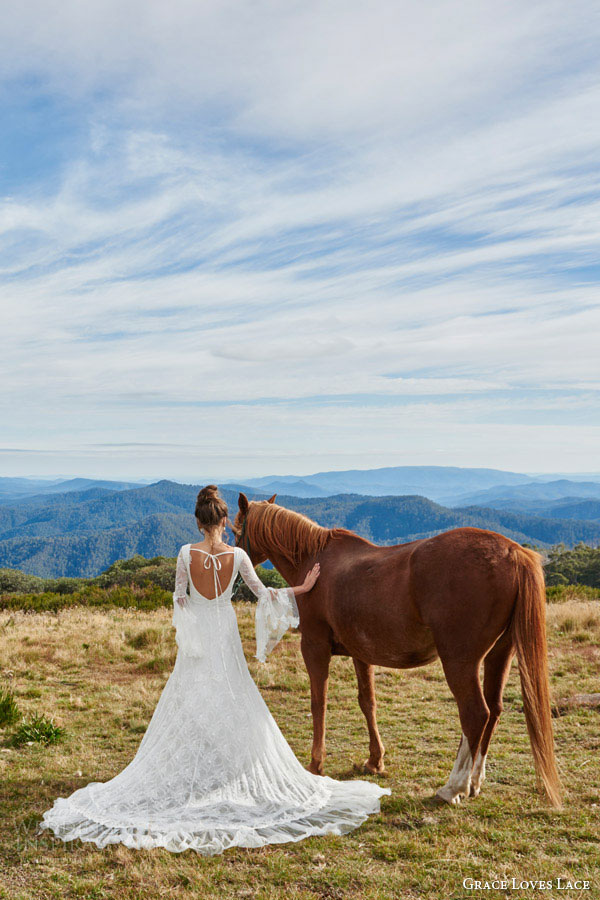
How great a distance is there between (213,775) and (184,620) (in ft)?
3.85

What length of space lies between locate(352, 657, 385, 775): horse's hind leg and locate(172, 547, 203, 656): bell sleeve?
1.58 m

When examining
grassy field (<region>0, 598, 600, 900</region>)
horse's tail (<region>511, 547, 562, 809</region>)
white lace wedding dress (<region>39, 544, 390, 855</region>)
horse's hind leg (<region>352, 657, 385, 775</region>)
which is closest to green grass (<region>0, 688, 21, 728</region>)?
grassy field (<region>0, 598, 600, 900</region>)

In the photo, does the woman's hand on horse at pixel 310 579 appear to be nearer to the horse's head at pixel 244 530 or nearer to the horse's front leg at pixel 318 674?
the horse's front leg at pixel 318 674

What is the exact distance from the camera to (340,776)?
5191 millimetres

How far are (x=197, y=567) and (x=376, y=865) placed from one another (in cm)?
238

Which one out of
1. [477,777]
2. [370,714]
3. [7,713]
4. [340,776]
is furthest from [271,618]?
[7,713]

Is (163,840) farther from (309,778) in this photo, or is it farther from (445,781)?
(445,781)

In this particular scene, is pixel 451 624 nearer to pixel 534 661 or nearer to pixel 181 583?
pixel 534 661

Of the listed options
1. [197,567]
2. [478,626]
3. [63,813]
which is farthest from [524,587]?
[63,813]

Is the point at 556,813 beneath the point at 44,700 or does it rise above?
above

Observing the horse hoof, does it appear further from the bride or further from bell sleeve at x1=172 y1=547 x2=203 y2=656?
bell sleeve at x1=172 y1=547 x2=203 y2=656

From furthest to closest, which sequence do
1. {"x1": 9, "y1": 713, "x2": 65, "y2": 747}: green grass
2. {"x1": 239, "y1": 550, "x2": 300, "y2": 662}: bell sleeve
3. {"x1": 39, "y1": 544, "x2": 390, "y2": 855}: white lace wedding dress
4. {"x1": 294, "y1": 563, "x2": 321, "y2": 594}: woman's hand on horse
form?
{"x1": 9, "y1": 713, "x2": 65, "y2": 747}: green grass
{"x1": 294, "y1": 563, "x2": 321, "y2": 594}: woman's hand on horse
{"x1": 239, "y1": 550, "x2": 300, "y2": 662}: bell sleeve
{"x1": 39, "y1": 544, "x2": 390, "y2": 855}: white lace wedding dress

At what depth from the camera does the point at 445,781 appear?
16.2 feet

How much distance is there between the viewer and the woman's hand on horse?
5.20 meters
